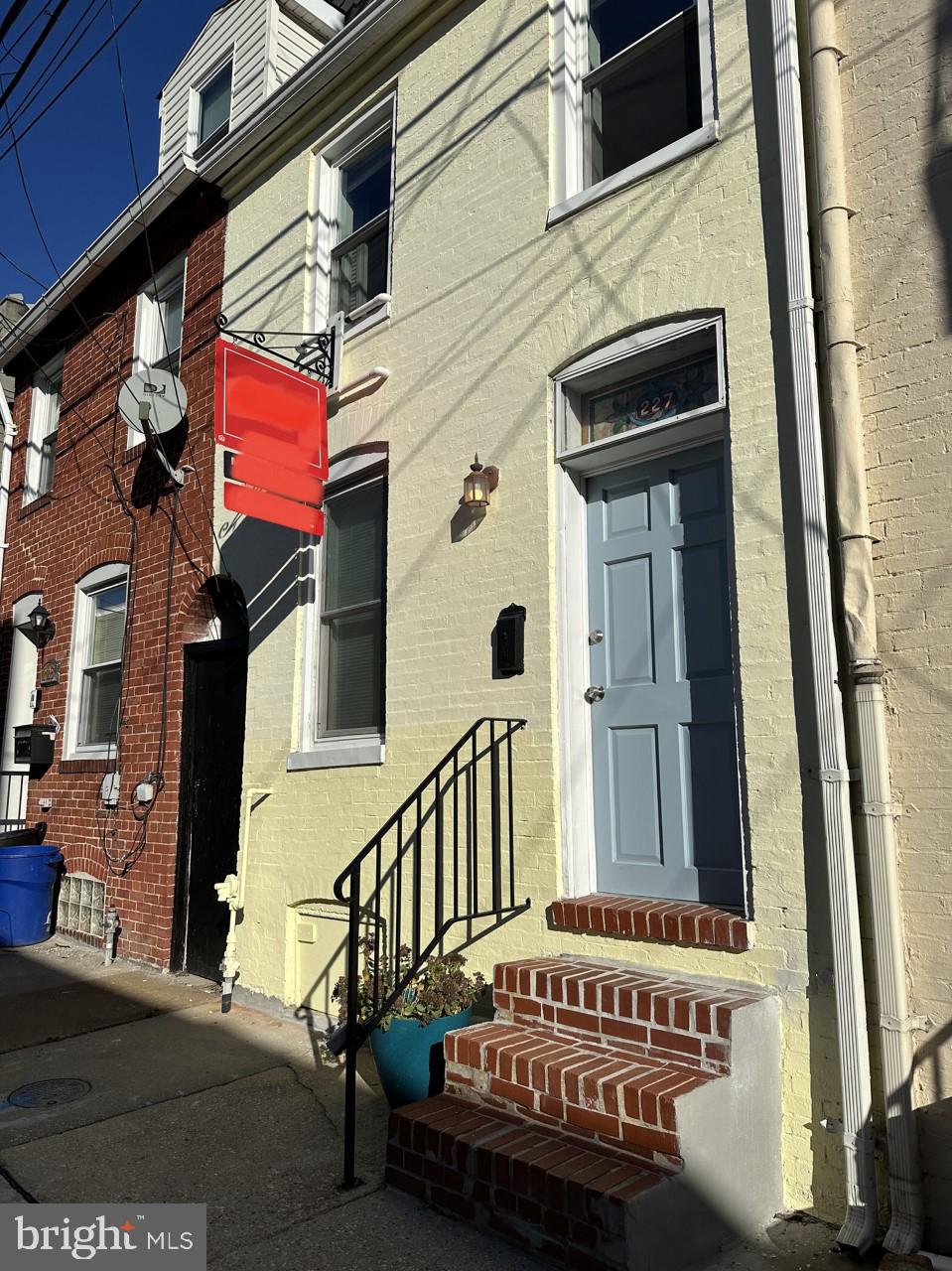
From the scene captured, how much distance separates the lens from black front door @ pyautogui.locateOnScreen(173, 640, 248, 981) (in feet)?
21.3

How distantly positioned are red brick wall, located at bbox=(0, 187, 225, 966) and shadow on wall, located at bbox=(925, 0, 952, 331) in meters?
5.17

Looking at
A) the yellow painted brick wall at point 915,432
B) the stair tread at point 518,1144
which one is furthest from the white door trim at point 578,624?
the stair tread at point 518,1144

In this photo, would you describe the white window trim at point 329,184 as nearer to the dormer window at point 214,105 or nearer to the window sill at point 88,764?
the dormer window at point 214,105

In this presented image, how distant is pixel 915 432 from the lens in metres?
3.36

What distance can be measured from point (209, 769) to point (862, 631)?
486cm

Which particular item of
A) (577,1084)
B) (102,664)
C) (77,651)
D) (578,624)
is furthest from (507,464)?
(77,651)

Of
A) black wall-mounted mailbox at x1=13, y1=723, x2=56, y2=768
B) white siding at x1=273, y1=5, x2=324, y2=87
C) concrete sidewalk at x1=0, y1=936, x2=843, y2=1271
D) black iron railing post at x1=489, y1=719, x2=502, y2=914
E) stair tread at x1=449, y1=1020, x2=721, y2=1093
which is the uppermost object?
white siding at x1=273, y1=5, x2=324, y2=87

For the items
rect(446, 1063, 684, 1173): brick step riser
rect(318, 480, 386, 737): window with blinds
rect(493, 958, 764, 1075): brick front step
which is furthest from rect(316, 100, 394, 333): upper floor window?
rect(446, 1063, 684, 1173): brick step riser

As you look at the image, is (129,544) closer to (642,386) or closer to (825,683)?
(642,386)

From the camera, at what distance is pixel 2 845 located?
27.9ft

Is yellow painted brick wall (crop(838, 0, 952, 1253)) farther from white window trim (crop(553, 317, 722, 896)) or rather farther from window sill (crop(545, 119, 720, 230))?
white window trim (crop(553, 317, 722, 896))

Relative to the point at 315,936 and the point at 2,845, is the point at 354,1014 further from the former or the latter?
the point at 2,845

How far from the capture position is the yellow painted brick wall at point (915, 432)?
3.06 m

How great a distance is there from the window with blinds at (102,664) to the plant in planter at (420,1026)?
493 centimetres
